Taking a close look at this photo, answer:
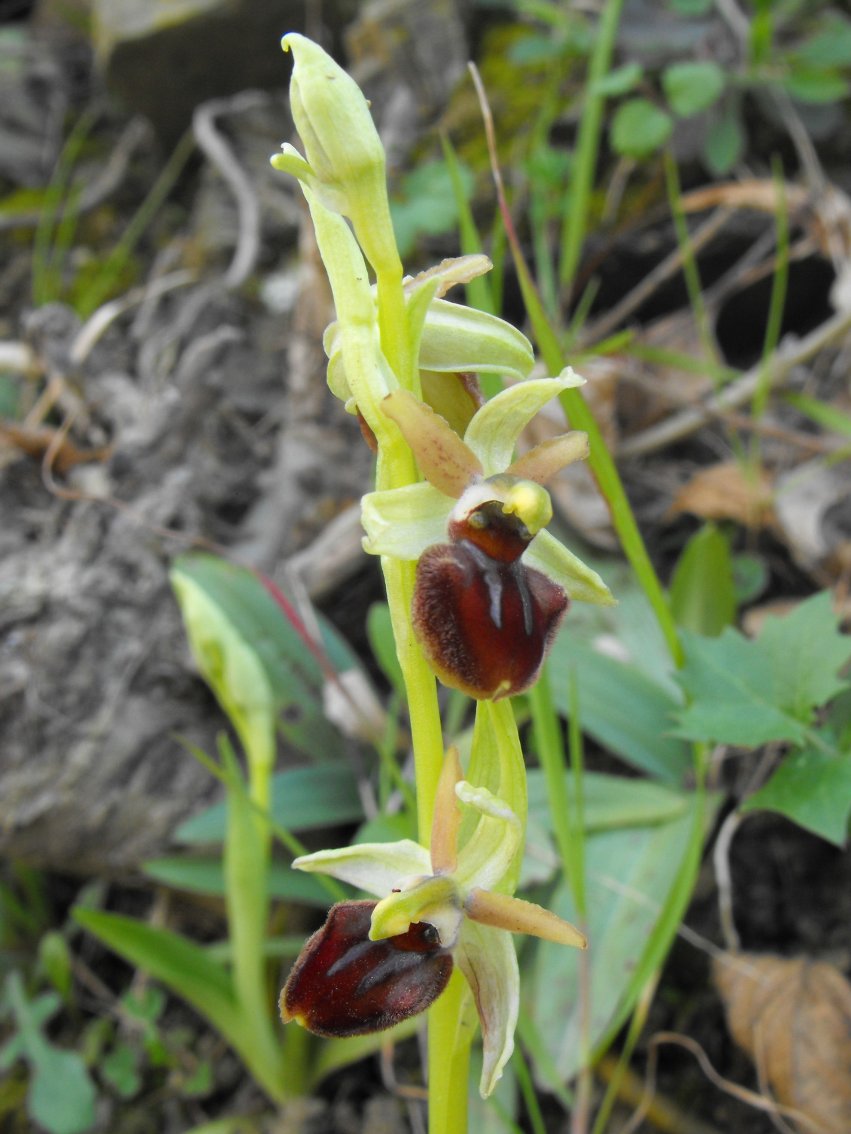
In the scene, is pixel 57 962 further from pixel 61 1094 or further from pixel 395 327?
pixel 395 327

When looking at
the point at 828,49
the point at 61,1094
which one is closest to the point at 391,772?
the point at 61,1094

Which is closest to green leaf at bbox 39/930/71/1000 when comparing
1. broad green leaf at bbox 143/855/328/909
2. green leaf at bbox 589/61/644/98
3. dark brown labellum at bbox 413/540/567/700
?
broad green leaf at bbox 143/855/328/909

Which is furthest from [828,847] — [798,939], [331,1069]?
[331,1069]

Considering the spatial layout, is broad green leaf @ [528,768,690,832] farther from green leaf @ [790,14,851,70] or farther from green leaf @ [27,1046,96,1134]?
green leaf @ [790,14,851,70]

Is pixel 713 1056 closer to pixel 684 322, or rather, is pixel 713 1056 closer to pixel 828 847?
pixel 828 847

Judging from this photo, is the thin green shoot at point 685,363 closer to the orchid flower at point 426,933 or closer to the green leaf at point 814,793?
the green leaf at point 814,793

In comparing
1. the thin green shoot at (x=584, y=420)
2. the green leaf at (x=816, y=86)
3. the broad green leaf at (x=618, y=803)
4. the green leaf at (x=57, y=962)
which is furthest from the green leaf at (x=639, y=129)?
the green leaf at (x=57, y=962)
